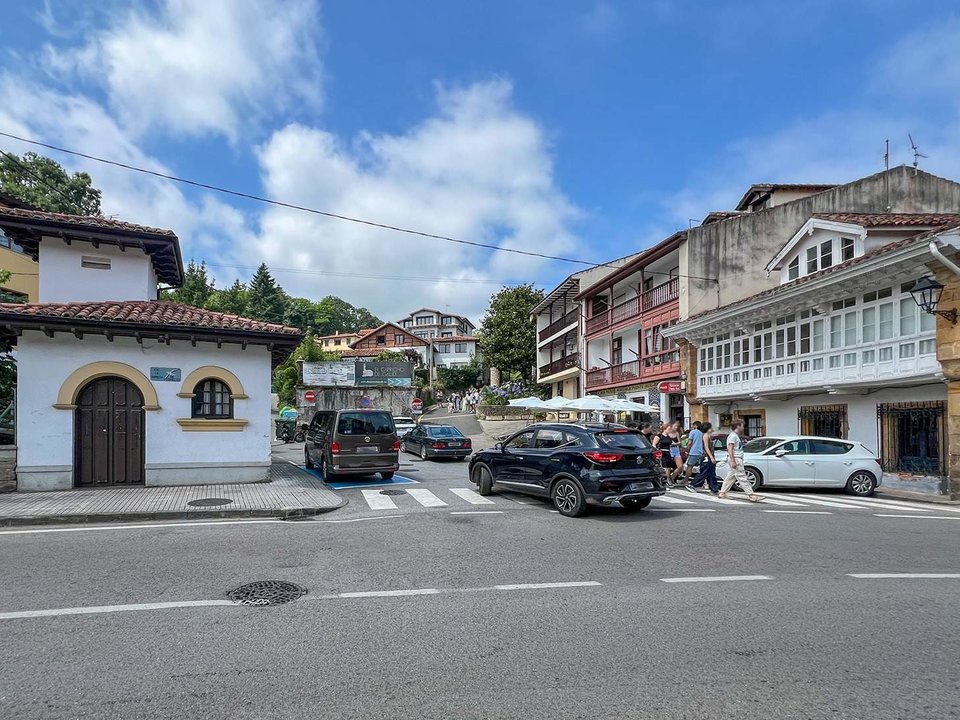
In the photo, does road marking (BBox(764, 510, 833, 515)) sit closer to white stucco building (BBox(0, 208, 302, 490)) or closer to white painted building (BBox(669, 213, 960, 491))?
white painted building (BBox(669, 213, 960, 491))

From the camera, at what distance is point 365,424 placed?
48.9 ft

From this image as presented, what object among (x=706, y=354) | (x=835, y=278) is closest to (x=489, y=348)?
(x=706, y=354)

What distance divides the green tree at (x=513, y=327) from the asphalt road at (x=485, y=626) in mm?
40736

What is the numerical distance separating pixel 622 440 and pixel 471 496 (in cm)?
377

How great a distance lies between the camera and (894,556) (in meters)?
7.38

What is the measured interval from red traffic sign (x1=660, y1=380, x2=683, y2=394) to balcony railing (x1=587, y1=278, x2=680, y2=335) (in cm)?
384

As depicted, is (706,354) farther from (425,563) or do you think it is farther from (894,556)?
(425,563)

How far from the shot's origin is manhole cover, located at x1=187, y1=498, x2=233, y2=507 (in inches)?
430

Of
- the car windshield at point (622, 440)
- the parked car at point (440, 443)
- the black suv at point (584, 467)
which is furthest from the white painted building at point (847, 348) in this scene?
the parked car at point (440, 443)

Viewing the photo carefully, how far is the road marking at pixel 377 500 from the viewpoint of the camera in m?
11.3

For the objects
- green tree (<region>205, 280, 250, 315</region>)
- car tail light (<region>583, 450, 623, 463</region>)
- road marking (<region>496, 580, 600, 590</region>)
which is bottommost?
road marking (<region>496, 580, 600, 590</region>)

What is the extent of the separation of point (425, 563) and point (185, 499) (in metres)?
6.82

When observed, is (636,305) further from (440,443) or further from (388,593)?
(388,593)

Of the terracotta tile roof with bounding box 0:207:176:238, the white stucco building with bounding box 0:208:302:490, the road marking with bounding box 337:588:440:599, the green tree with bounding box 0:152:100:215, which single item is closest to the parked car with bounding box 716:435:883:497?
the road marking with bounding box 337:588:440:599
